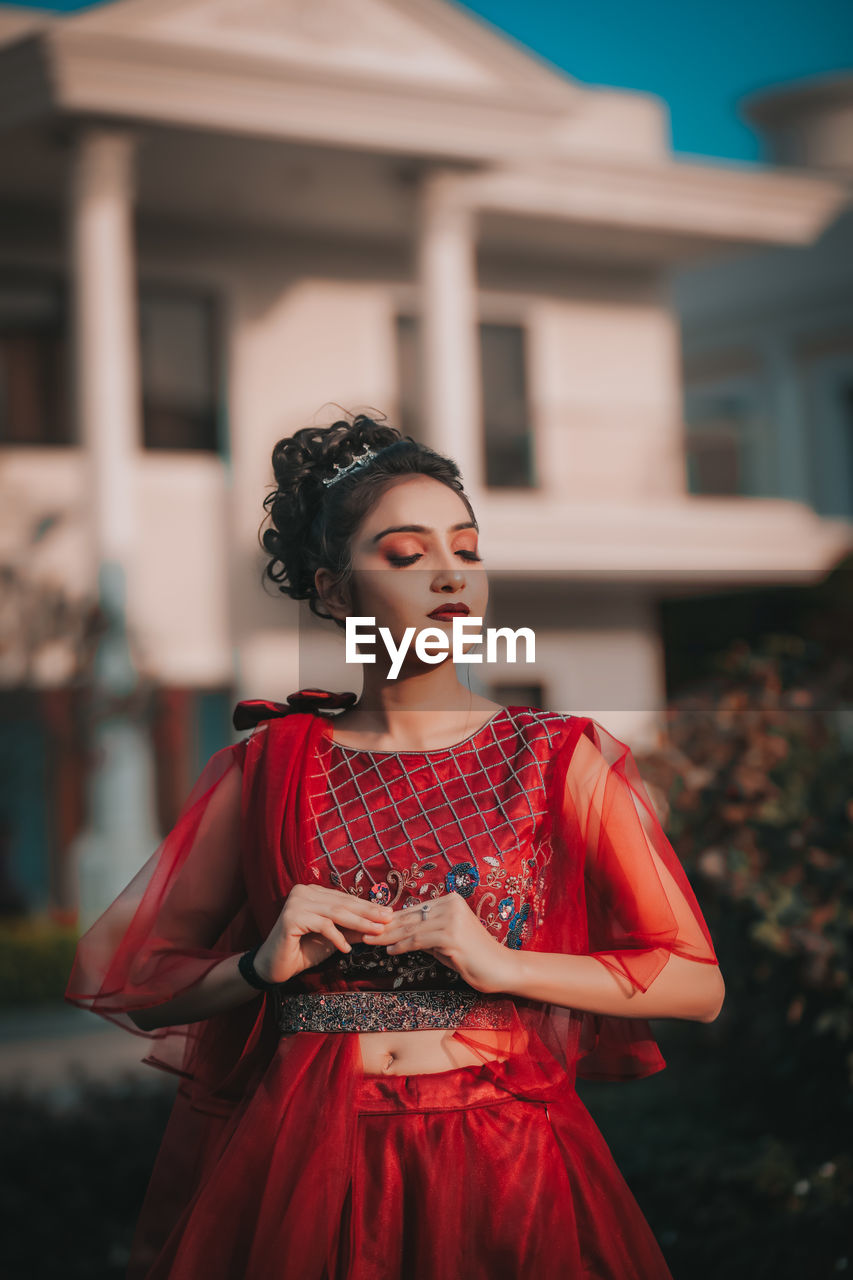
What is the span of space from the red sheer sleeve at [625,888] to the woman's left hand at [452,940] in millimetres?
190

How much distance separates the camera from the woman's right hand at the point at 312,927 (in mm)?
1854

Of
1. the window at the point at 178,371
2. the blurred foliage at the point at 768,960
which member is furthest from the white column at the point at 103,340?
the blurred foliage at the point at 768,960

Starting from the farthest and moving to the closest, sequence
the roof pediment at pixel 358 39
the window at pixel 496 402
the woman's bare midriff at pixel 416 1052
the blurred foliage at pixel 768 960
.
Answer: the window at pixel 496 402 < the roof pediment at pixel 358 39 < the blurred foliage at pixel 768 960 < the woman's bare midriff at pixel 416 1052

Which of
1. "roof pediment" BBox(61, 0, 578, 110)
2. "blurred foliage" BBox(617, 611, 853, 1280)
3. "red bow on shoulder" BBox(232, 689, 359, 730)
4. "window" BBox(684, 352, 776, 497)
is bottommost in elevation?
"blurred foliage" BBox(617, 611, 853, 1280)

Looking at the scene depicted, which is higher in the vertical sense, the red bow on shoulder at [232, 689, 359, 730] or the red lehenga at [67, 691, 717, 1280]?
the red bow on shoulder at [232, 689, 359, 730]

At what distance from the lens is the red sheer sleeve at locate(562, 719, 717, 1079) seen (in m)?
2.00

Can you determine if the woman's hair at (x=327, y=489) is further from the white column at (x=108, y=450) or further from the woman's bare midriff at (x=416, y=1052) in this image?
the white column at (x=108, y=450)

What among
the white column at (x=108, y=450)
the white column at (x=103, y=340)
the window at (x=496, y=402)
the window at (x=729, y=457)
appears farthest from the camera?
the window at (x=729, y=457)

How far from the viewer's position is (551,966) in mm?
1932

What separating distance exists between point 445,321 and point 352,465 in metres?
10.6

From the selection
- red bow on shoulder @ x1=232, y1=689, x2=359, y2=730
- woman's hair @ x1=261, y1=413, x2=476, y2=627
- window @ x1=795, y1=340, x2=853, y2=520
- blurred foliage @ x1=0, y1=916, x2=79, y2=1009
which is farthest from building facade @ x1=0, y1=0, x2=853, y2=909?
red bow on shoulder @ x1=232, y1=689, x2=359, y2=730

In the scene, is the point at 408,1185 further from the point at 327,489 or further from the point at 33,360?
the point at 33,360

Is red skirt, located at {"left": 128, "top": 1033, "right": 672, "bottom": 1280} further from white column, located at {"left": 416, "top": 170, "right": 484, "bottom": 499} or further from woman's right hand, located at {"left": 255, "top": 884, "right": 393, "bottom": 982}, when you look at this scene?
white column, located at {"left": 416, "top": 170, "right": 484, "bottom": 499}

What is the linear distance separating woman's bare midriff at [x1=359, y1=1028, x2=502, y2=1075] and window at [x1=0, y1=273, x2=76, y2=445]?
445 inches
